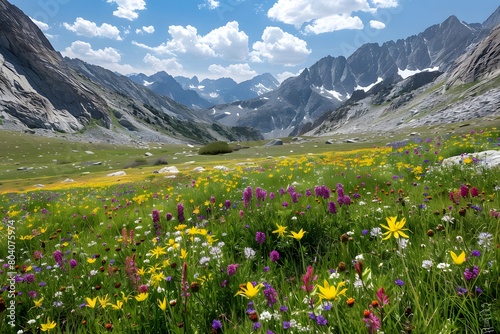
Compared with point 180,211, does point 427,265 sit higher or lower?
higher

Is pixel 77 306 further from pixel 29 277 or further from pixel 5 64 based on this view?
pixel 5 64

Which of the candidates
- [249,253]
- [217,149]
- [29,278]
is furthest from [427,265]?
[217,149]

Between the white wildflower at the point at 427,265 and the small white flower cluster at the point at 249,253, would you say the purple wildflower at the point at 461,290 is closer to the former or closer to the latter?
the white wildflower at the point at 427,265

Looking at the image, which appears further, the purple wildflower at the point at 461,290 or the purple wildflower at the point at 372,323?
the purple wildflower at the point at 461,290

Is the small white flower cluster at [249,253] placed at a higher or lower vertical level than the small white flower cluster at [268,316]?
lower

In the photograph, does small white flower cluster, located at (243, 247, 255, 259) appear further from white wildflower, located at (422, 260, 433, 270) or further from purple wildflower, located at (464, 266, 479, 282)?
purple wildflower, located at (464, 266, 479, 282)

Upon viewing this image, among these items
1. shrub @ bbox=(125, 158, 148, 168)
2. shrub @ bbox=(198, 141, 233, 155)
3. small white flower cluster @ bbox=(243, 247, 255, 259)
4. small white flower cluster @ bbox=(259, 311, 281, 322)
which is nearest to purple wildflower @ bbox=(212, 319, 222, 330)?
small white flower cluster @ bbox=(259, 311, 281, 322)

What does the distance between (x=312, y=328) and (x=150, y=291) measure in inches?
69.6

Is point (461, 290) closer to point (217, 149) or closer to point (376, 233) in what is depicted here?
point (376, 233)

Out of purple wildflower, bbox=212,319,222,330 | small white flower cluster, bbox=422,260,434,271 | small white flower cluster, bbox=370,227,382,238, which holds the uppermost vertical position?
small white flower cluster, bbox=422,260,434,271

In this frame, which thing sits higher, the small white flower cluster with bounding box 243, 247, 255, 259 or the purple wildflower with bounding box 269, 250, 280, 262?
the purple wildflower with bounding box 269, 250, 280, 262

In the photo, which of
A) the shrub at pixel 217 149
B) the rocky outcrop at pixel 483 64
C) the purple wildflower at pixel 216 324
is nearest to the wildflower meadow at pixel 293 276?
the purple wildflower at pixel 216 324

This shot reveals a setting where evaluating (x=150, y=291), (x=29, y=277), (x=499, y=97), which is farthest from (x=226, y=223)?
(x=499, y=97)

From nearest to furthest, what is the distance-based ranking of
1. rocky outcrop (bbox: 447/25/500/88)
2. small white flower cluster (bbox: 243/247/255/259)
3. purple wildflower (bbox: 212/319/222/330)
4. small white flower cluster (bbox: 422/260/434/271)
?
1. purple wildflower (bbox: 212/319/222/330)
2. small white flower cluster (bbox: 422/260/434/271)
3. small white flower cluster (bbox: 243/247/255/259)
4. rocky outcrop (bbox: 447/25/500/88)
